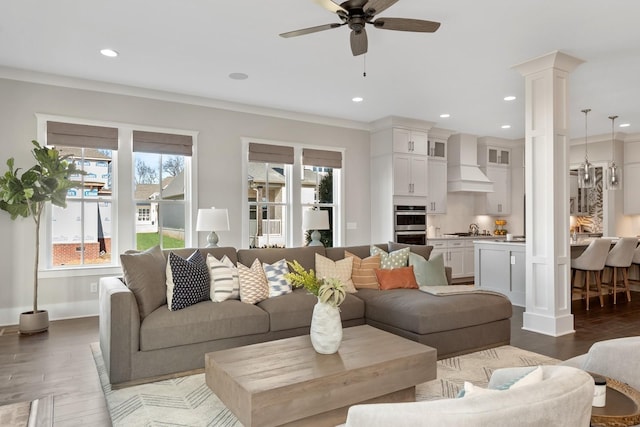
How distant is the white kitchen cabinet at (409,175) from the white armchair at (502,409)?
606cm

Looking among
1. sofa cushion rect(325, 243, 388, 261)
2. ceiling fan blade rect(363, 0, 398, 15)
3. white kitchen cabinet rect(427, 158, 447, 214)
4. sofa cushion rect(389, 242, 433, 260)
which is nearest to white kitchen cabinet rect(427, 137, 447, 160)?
white kitchen cabinet rect(427, 158, 447, 214)

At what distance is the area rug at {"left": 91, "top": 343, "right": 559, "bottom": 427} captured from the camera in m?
2.46

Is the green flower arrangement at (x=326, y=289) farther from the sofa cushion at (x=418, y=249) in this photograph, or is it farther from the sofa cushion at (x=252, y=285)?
the sofa cushion at (x=418, y=249)

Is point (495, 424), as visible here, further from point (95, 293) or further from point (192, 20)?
point (95, 293)

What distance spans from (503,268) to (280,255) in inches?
135

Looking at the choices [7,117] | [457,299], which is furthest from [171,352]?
[7,117]

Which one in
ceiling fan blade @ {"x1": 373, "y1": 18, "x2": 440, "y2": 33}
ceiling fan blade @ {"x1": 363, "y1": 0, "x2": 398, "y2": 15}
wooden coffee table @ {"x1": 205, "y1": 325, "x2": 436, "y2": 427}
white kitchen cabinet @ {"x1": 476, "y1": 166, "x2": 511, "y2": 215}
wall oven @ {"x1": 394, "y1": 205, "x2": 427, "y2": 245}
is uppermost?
ceiling fan blade @ {"x1": 363, "y1": 0, "x2": 398, "y2": 15}

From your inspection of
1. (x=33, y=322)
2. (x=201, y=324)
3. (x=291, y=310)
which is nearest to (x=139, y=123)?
(x=33, y=322)

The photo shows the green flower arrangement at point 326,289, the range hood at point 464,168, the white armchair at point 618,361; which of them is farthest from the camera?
the range hood at point 464,168

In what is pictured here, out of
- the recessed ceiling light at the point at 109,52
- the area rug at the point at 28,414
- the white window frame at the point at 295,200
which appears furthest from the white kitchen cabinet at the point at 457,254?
the area rug at the point at 28,414

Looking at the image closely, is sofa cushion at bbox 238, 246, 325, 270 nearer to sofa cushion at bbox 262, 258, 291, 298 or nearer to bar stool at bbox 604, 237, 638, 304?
sofa cushion at bbox 262, 258, 291, 298

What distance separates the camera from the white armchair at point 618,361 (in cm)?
169

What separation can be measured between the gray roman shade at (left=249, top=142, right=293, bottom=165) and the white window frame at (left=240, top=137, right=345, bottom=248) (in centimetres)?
6

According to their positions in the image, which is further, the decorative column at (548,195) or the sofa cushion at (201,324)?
the decorative column at (548,195)
